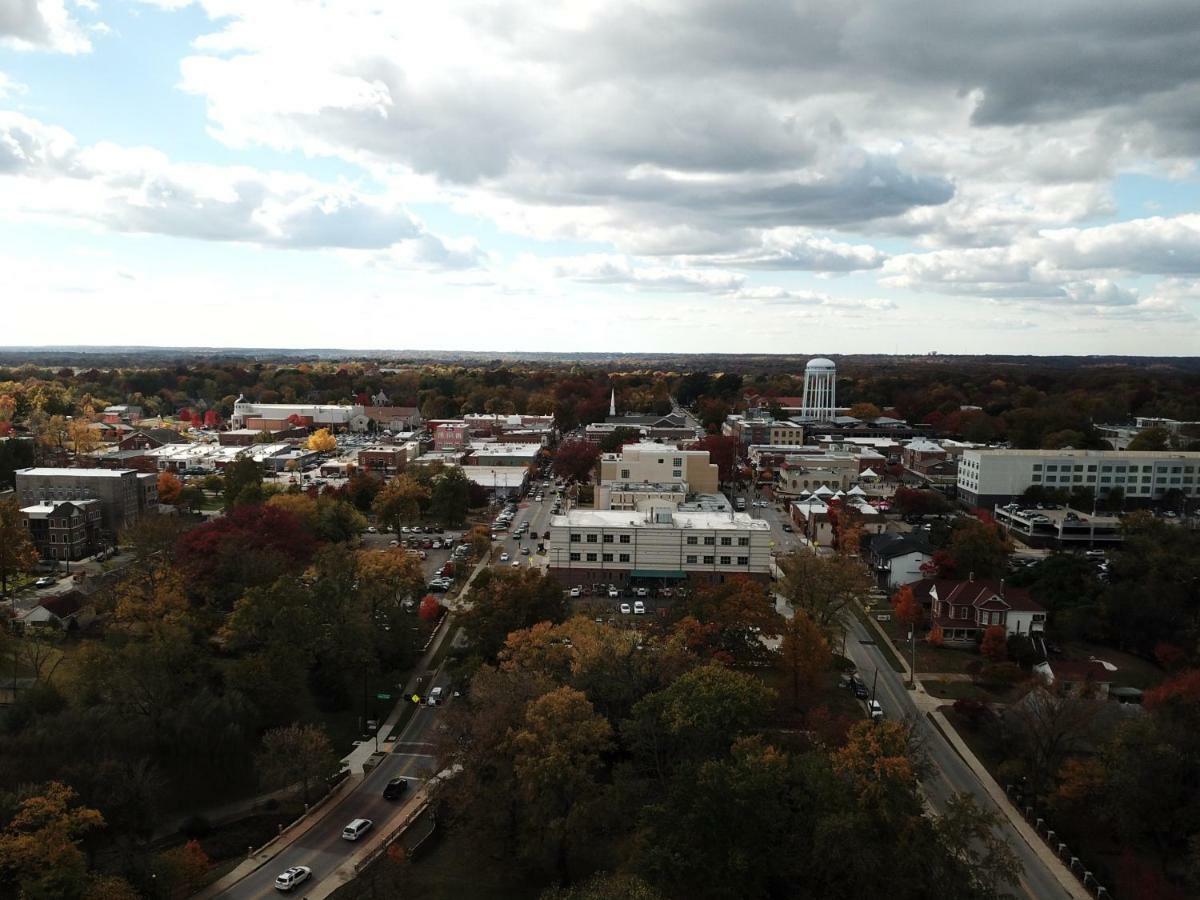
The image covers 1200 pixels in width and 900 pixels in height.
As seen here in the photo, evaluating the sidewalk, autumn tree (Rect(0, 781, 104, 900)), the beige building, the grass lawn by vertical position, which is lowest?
the sidewalk

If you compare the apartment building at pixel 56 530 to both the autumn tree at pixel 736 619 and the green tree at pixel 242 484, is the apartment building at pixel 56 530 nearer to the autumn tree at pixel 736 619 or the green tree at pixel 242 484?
the green tree at pixel 242 484

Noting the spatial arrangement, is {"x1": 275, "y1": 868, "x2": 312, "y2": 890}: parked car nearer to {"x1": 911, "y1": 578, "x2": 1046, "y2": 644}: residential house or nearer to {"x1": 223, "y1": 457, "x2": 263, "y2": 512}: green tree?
{"x1": 911, "y1": 578, "x2": 1046, "y2": 644}: residential house

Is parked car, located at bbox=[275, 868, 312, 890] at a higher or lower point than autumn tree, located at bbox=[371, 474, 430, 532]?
lower

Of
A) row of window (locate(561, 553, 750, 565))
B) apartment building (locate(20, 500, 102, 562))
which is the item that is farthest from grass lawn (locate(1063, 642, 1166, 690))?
apartment building (locate(20, 500, 102, 562))

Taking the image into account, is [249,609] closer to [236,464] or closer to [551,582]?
[551,582]

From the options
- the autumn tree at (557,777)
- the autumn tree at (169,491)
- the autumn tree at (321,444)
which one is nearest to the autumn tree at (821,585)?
the autumn tree at (557,777)

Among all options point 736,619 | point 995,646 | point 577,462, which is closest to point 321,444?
point 577,462

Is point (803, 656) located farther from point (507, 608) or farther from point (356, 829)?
point (356, 829)

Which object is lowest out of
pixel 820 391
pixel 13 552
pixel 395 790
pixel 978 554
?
pixel 395 790
